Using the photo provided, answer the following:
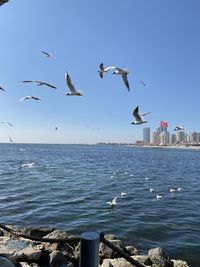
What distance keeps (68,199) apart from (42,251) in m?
13.0

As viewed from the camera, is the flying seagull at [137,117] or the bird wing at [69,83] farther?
the flying seagull at [137,117]

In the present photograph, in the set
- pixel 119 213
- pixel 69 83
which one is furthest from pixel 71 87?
pixel 119 213

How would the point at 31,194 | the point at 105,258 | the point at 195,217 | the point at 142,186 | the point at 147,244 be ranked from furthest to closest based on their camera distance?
the point at 142,186, the point at 31,194, the point at 195,217, the point at 147,244, the point at 105,258

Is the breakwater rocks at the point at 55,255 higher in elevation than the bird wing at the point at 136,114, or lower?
lower

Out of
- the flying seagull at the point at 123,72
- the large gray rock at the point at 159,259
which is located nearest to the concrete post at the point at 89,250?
the large gray rock at the point at 159,259

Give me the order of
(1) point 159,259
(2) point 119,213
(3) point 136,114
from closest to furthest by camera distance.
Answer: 1. (1) point 159,259
2. (3) point 136,114
3. (2) point 119,213

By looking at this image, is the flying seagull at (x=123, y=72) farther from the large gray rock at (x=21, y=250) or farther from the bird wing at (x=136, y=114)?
the large gray rock at (x=21, y=250)

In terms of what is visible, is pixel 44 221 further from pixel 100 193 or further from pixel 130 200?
pixel 100 193

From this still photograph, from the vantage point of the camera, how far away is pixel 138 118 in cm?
1521

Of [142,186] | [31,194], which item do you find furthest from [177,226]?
[142,186]

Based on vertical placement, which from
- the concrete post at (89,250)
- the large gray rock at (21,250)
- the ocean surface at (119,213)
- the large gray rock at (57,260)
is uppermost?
the concrete post at (89,250)

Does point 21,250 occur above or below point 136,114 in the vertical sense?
below

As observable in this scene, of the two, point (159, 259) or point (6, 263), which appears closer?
point (6, 263)

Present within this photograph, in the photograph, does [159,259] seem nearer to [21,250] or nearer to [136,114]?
[21,250]
